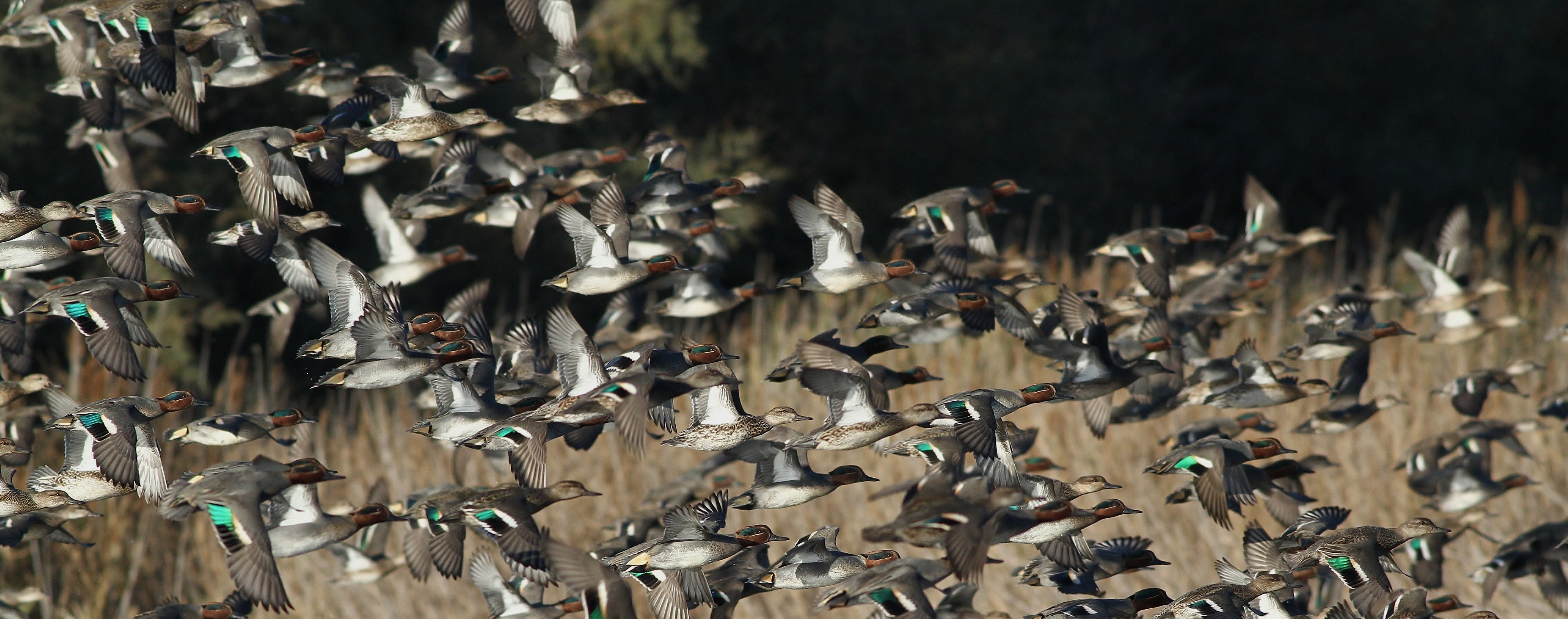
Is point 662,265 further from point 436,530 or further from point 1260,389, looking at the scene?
point 1260,389

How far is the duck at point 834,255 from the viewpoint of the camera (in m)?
6.24

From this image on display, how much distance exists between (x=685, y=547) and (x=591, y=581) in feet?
2.56

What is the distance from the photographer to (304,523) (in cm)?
540

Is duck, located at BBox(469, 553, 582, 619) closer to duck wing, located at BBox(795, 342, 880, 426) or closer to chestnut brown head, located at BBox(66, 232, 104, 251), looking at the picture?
duck wing, located at BBox(795, 342, 880, 426)

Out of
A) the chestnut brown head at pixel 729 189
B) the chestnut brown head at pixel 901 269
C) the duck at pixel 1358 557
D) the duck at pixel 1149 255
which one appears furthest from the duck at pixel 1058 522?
the chestnut brown head at pixel 729 189

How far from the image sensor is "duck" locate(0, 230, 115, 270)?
17.3 ft

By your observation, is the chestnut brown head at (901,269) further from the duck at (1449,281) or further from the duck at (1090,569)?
the duck at (1449,281)

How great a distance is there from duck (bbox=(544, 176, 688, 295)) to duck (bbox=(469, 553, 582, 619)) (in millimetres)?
1203

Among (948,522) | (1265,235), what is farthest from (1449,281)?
(948,522)

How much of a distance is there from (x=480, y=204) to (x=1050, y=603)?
4.47 metres

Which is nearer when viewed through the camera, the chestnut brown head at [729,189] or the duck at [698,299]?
the chestnut brown head at [729,189]

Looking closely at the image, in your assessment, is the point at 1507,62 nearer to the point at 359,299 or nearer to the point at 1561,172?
the point at 1561,172

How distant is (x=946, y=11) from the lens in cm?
2156

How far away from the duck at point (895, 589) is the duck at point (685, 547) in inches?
17.0
